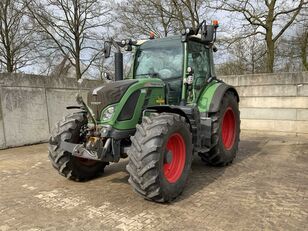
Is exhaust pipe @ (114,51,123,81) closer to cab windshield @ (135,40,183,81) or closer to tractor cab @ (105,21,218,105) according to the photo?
tractor cab @ (105,21,218,105)

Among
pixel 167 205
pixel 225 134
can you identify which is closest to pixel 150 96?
pixel 167 205

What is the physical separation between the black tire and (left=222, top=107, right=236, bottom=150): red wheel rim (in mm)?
2667

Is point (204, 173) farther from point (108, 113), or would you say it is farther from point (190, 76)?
point (108, 113)

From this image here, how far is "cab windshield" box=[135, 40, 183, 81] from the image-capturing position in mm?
5148

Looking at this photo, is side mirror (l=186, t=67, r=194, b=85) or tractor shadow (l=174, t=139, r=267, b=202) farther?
side mirror (l=186, t=67, r=194, b=85)

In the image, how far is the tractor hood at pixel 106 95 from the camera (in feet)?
13.8

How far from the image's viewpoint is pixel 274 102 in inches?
381

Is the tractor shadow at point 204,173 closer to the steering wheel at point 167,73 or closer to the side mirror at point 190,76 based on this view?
the side mirror at point 190,76

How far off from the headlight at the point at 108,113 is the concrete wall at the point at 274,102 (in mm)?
6761

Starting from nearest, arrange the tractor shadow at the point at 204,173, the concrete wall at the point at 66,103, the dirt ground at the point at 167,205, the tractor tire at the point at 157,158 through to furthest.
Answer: the dirt ground at the point at 167,205
the tractor tire at the point at 157,158
the tractor shadow at the point at 204,173
the concrete wall at the point at 66,103

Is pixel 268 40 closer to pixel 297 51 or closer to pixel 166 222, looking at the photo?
pixel 297 51

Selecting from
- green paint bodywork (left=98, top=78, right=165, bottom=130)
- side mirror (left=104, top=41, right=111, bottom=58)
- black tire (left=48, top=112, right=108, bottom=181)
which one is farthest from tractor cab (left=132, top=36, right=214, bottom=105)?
black tire (left=48, top=112, right=108, bottom=181)

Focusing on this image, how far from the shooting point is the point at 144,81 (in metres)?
4.52

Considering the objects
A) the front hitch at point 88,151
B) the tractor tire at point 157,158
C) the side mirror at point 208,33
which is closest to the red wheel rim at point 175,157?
the tractor tire at point 157,158
